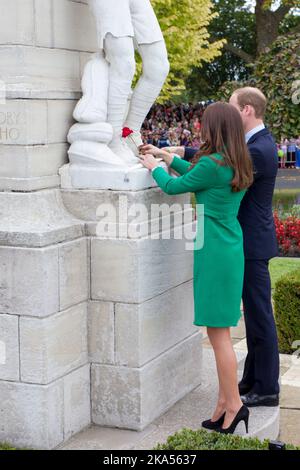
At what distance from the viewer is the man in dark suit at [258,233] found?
4859 mm

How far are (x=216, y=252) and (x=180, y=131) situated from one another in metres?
26.8

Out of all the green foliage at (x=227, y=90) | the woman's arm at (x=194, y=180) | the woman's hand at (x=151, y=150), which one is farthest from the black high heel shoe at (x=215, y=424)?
the green foliage at (x=227, y=90)

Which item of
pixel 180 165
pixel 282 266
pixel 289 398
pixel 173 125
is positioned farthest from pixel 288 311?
pixel 173 125

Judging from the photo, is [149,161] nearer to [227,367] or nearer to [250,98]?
[250,98]

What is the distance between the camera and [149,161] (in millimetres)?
4828

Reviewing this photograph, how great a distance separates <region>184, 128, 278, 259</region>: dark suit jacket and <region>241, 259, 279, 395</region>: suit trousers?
0.09 metres

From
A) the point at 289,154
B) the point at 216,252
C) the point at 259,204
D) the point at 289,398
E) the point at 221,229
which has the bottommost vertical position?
the point at 289,398

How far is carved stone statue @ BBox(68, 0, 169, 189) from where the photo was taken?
4824mm

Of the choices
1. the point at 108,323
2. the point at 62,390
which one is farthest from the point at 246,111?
the point at 62,390

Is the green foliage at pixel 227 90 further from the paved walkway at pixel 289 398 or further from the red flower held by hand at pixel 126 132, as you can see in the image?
the red flower held by hand at pixel 126 132

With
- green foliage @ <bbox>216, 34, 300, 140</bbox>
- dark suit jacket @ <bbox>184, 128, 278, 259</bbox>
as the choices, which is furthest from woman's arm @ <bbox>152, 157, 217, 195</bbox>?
green foliage @ <bbox>216, 34, 300, 140</bbox>

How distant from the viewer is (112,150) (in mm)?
5094

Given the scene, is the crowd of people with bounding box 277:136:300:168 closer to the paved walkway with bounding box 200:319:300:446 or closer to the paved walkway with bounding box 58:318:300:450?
the paved walkway with bounding box 200:319:300:446
